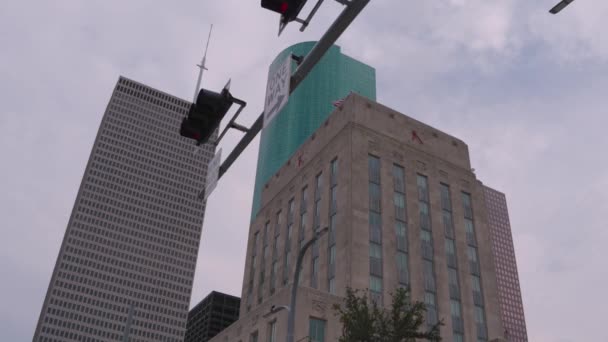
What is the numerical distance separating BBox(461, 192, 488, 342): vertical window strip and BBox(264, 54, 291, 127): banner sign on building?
165ft

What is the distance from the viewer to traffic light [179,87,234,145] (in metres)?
8.63

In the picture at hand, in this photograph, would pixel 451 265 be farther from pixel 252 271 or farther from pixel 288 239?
pixel 252 271

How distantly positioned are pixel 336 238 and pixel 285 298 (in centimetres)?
1131

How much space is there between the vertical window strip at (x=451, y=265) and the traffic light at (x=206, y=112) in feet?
159

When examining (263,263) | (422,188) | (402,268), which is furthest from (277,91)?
(263,263)

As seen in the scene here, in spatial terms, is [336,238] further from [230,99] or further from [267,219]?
[230,99]

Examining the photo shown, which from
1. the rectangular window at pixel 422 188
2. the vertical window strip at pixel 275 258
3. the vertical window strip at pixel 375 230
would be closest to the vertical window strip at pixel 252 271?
the vertical window strip at pixel 275 258

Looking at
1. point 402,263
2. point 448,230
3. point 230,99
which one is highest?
point 448,230

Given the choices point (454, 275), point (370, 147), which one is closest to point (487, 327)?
point (454, 275)

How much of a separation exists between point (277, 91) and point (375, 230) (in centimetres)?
4517

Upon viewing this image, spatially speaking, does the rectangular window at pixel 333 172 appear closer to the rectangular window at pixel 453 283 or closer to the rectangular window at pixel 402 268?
the rectangular window at pixel 402 268

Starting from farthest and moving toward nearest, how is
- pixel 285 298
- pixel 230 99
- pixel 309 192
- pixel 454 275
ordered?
pixel 309 192 < pixel 454 275 < pixel 285 298 < pixel 230 99

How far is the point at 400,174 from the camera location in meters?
59.4

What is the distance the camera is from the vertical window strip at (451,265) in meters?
53.1
